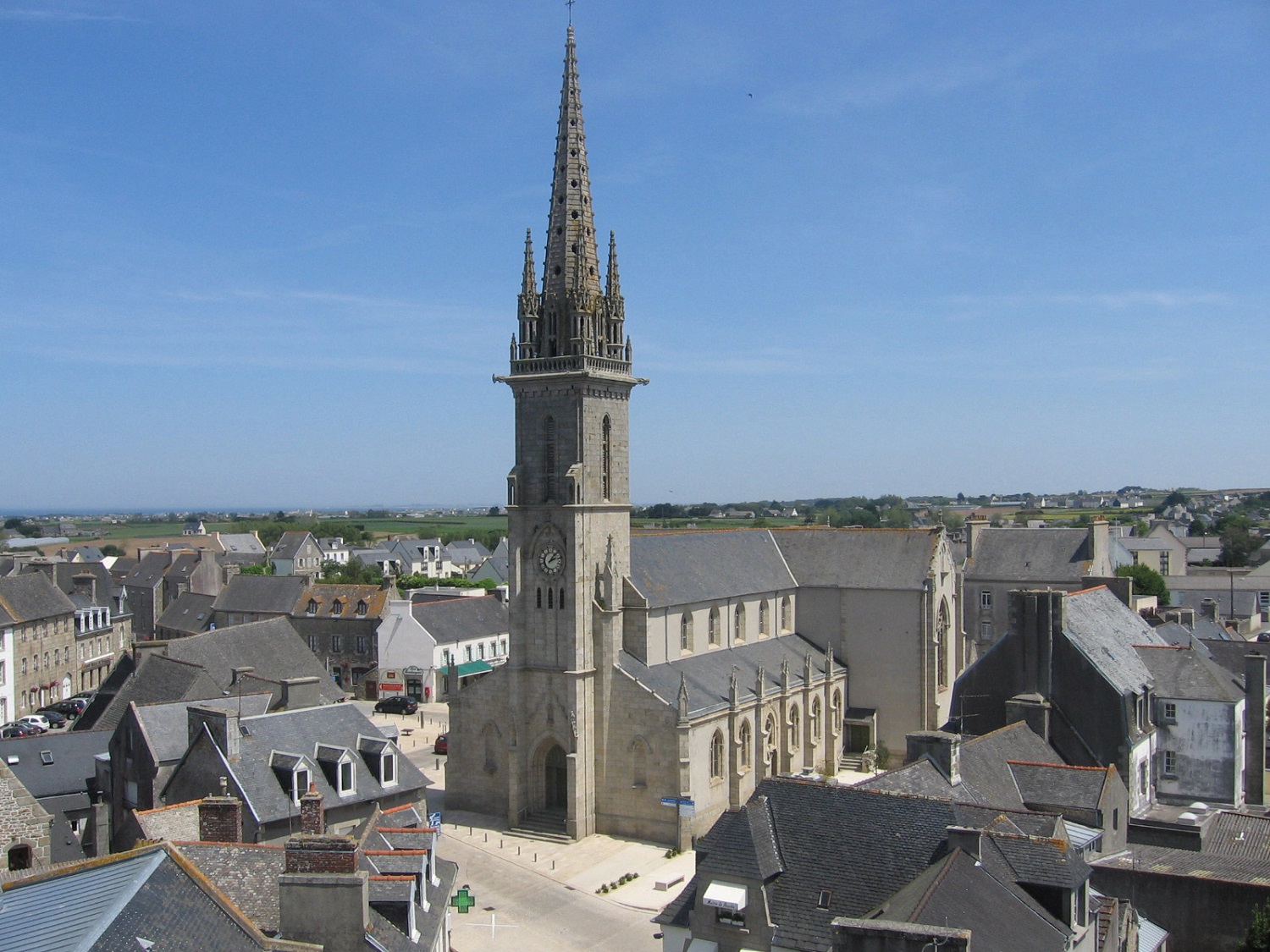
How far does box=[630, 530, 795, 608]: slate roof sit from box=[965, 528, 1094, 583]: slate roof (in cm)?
2415

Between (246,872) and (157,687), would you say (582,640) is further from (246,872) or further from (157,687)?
(246,872)

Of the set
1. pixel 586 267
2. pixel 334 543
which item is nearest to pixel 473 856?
pixel 586 267

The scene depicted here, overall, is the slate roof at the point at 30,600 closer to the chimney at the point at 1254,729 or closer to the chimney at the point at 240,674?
the chimney at the point at 240,674

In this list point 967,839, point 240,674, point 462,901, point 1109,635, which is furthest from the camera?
point 240,674

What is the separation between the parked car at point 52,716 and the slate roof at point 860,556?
135 feet

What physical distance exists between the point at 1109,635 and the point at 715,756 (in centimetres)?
1583

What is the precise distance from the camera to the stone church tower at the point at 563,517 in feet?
138

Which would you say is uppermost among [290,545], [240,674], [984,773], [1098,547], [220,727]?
[1098,547]

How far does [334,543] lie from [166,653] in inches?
4292

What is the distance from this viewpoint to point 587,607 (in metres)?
42.3

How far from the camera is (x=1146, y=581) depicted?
260 feet

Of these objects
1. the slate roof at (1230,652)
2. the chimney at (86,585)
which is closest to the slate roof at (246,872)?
the slate roof at (1230,652)

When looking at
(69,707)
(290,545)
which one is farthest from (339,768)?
(290,545)

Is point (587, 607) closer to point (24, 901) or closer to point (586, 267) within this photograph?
point (586, 267)
